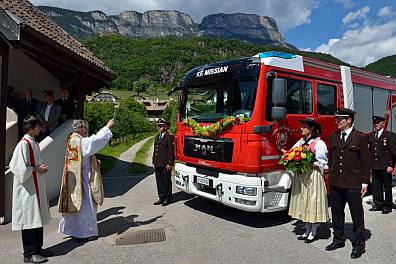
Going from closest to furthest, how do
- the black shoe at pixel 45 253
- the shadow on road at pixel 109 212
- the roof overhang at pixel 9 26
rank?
the black shoe at pixel 45 253 → the roof overhang at pixel 9 26 → the shadow on road at pixel 109 212

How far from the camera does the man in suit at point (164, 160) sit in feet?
23.5

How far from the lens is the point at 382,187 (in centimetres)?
690

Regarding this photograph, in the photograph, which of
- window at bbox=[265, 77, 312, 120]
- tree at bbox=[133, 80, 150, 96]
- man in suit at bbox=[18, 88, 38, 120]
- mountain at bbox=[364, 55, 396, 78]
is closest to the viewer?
window at bbox=[265, 77, 312, 120]

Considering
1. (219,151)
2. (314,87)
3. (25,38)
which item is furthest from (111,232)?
(314,87)

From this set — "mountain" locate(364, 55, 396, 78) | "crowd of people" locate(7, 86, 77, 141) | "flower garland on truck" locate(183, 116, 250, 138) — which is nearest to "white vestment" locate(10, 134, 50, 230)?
"flower garland on truck" locate(183, 116, 250, 138)

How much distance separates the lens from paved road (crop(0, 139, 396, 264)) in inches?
176

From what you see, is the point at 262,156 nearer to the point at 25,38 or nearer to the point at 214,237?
the point at 214,237

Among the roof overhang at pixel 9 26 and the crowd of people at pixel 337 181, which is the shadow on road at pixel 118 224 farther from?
the roof overhang at pixel 9 26

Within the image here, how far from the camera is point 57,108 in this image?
8.24 meters

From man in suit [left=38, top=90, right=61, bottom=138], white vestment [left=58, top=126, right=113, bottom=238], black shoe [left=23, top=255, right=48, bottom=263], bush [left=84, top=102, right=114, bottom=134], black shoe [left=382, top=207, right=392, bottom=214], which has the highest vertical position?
bush [left=84, top=102, right=114, bottom=134]

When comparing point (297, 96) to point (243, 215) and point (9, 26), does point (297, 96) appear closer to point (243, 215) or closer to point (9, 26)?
point (243, 215)

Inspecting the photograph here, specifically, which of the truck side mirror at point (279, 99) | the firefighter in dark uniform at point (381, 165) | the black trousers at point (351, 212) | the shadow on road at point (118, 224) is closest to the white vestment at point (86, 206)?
the shadow on road at point (118, 224)

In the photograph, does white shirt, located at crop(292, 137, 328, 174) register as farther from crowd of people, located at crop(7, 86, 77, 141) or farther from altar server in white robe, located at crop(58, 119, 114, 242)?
crowd of people, located at crop(7, 86, 77, 141)

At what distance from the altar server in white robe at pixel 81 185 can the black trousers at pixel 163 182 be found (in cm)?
209
